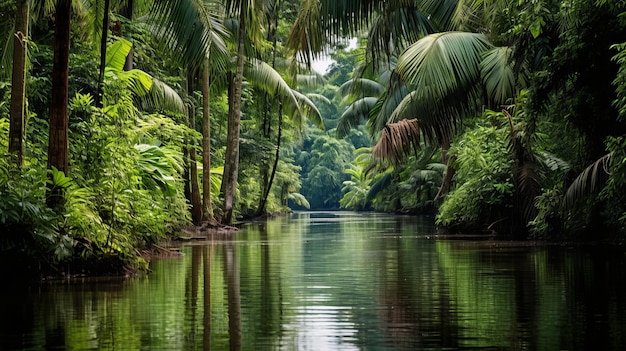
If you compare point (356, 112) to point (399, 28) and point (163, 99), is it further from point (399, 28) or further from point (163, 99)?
point (399, 28)

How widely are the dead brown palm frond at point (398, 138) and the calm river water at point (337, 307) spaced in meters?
10.7

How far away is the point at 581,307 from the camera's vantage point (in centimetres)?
748

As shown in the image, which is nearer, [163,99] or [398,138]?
[398,138]

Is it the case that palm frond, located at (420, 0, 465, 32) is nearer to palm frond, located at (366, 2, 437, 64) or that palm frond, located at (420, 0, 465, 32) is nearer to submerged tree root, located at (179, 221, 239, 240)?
palm frond, located at (366, 2, 437, 64)

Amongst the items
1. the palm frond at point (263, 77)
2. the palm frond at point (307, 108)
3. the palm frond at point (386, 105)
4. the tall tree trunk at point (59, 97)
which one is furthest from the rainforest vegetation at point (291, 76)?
the palm frond at point (307, 108)

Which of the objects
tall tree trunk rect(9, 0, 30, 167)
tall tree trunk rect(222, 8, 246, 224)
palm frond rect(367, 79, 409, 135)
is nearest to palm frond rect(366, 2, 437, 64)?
tall tree trunk rect(9, 0, 30, 167)

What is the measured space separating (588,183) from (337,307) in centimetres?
871

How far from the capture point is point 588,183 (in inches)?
608

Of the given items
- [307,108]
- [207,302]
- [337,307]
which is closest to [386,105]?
[307,108]

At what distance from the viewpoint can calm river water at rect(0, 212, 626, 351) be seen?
5.91m

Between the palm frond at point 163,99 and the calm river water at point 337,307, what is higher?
the palm frond at point 163,99

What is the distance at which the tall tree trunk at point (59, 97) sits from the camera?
11.3 m

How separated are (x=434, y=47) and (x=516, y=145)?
326cm

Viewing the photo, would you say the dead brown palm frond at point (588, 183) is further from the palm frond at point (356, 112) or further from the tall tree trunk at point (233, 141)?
the palm frond at point (356, 112)
